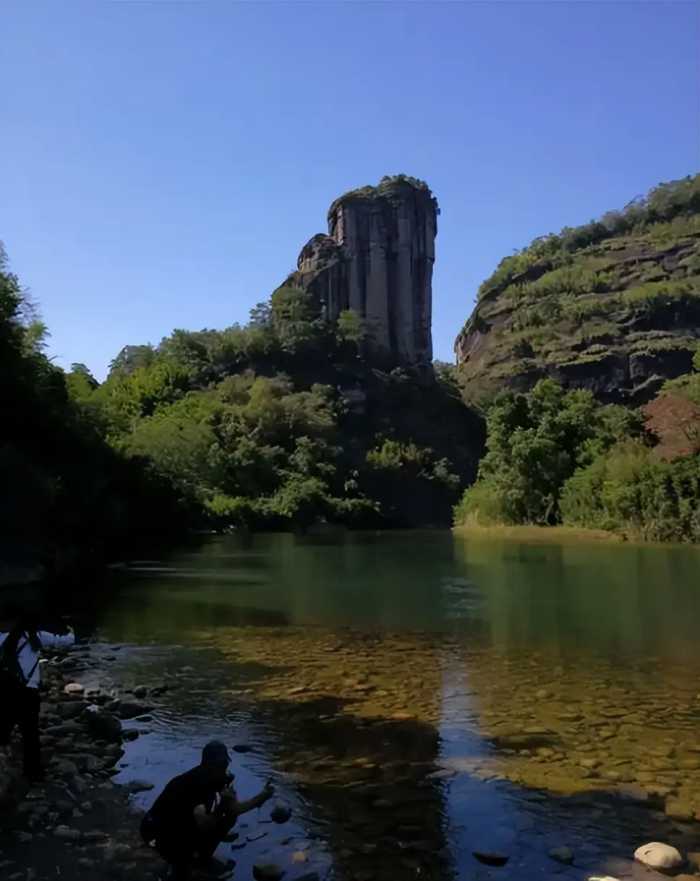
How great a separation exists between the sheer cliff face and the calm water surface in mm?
105803

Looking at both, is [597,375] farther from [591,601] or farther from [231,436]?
[591,601]

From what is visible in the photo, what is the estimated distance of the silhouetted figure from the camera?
698 centimetres

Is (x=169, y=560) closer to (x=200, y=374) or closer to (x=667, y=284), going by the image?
(x=200, y=374)

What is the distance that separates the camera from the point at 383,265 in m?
129

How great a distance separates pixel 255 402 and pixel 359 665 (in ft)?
267

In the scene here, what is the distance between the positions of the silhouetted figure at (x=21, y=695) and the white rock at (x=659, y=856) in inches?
197

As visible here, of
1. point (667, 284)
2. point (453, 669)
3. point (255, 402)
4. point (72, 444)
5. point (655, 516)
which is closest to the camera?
point (453, 669)

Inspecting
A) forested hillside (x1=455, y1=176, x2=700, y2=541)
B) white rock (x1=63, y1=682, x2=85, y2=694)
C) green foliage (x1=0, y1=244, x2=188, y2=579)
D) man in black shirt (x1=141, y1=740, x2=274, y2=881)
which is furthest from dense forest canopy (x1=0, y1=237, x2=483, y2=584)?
man in black shirt (x1=141, y1=740, x2=274, y2=881)

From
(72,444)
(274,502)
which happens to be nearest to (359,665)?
(72,444)

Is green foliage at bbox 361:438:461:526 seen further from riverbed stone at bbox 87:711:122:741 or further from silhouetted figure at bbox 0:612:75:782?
silhouetted figure at bbox 0:612:75:782

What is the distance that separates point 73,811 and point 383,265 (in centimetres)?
12576

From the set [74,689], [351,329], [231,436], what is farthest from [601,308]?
[74,689]

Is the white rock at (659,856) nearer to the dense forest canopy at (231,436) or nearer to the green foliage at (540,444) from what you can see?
the dense forest canopy at (231,436)

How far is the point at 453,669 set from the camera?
1352cm
